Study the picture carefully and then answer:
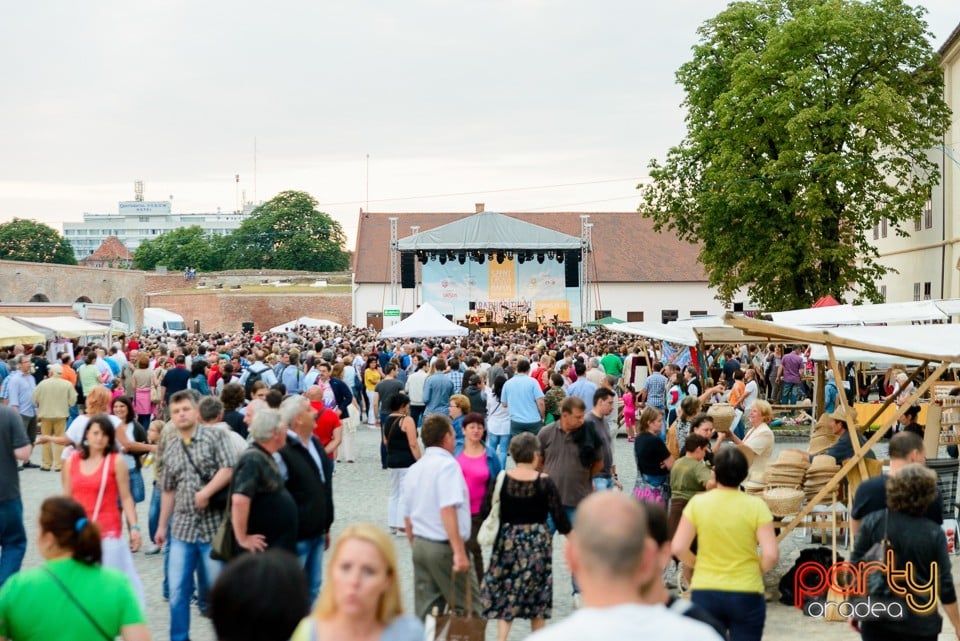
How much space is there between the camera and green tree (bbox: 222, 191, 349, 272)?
105m

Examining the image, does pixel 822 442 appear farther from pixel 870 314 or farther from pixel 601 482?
pixel 870 314

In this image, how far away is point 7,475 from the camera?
27.6 feet

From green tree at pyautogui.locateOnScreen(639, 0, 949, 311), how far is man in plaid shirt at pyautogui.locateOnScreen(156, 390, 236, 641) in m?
27.4

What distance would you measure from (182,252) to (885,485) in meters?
115

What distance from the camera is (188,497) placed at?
7516mm

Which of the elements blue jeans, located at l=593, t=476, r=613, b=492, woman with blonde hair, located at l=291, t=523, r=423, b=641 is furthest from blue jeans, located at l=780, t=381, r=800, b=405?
woman with blonde hair, located at l=291, t=523, r=423, b=641

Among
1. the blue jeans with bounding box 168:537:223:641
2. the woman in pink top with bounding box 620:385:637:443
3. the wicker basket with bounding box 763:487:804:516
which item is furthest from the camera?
the woman in pink top with bounding box 620:385:637:443

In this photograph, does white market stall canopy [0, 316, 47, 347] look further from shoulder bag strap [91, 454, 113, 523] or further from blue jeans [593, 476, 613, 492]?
shoulder bag strap [91, 454, 113, 523]

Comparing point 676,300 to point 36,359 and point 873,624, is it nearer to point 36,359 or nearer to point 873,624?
point 36,359

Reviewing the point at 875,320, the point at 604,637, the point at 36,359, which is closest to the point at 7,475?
the point at 604,637

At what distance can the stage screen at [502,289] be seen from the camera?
172 ft

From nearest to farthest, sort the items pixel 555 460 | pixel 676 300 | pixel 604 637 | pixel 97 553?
pixel 604 637, pixel 97 553, pixel 555 460, pixel 676 300

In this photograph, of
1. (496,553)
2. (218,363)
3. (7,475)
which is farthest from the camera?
(218,363)

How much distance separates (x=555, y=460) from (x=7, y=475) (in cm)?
396
